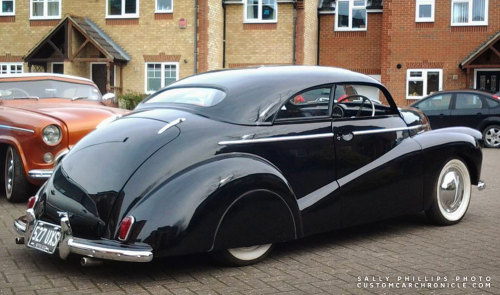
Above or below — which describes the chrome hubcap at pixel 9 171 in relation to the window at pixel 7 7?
below

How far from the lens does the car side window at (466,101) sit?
1878cm

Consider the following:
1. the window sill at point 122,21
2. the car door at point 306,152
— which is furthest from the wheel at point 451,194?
the window sill at point 122,21

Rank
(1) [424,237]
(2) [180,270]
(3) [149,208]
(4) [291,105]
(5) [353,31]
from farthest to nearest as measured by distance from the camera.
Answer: (5) [353,31]
(1) [424,237]
(4) [291,105]
(2) [180,270]
(3) [149,208]

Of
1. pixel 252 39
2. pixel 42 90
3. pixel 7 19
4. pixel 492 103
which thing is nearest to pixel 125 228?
pixel 42 90

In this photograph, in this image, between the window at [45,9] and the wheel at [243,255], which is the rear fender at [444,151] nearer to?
the wheel at [243,255]

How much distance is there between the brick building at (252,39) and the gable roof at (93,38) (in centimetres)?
6

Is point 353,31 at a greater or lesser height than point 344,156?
greater

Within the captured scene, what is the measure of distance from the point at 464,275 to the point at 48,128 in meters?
5.02

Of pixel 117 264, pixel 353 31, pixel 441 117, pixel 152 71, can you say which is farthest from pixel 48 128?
pixel 353 31

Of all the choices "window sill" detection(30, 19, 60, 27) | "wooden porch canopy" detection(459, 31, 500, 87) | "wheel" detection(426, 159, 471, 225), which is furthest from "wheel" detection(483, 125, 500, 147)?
"window sill" detection(30, 19, 60, 27)

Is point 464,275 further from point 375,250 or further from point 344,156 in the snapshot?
point 344,156

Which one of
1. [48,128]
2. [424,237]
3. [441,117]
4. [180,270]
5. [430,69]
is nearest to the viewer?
[180,270]

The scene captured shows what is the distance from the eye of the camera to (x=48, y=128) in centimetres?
782

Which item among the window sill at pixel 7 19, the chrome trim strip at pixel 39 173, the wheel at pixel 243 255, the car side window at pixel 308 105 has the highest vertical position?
the window sill at pixel 7 19
